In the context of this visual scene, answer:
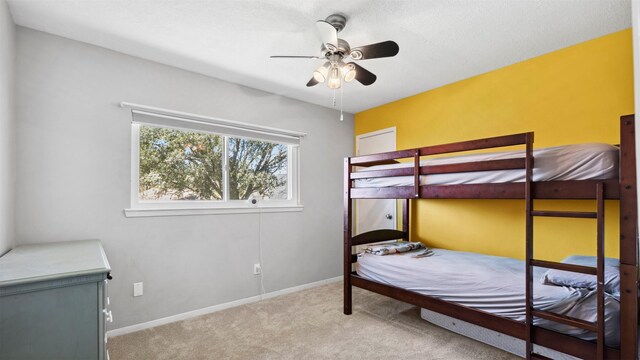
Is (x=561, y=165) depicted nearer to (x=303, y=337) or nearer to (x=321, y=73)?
(x=321, y=73)

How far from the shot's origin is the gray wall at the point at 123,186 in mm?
2211

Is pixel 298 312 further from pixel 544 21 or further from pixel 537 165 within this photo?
pixel 544 21

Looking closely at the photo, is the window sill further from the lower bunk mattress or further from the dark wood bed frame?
the dark wood bed frame

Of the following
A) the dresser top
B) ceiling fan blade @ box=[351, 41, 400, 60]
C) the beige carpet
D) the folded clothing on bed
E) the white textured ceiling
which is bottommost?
the beige carpet

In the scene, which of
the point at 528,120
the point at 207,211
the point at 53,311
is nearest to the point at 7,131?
the point at 53,311

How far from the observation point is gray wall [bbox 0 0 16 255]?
1790mm

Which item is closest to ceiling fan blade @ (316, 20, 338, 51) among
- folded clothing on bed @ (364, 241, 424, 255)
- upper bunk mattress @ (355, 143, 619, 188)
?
upper bunk mattress @ (355, 143, 619, 188)

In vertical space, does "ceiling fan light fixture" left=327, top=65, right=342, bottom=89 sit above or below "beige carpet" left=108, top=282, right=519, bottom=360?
above

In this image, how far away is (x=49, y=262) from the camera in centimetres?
153

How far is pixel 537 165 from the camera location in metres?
1.81

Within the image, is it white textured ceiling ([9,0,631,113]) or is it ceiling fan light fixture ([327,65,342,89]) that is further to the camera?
ceiling fan light fixture ([327,65,342,89])

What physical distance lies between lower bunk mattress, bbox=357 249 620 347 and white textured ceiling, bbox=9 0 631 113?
1.72m

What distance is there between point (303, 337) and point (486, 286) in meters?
1.43

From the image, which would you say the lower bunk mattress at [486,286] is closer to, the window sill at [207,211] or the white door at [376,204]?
the white door at [376,204]
